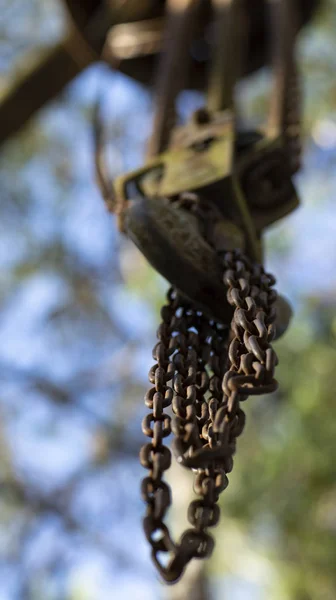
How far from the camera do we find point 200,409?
863 mm

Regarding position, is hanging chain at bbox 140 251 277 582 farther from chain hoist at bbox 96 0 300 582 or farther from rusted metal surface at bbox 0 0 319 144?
rusted metal surface at bbox 0 0 319 144

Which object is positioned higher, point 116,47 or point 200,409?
point 116,47

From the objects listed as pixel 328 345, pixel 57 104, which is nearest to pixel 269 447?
pixel 328 345

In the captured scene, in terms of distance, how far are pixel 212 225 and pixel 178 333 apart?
0.28 m

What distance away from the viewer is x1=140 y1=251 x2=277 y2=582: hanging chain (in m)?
0.73

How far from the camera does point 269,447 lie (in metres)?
3.67

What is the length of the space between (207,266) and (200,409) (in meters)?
0.26

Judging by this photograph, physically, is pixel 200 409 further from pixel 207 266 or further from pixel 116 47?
pixel 116 47

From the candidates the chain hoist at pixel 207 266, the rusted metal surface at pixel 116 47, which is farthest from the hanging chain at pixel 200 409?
the rusted metal surface at pixel 116 47

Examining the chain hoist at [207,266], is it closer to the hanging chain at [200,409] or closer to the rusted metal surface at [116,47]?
the hanging chain at [200,409]

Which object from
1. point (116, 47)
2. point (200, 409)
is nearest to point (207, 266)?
point (200, 409)

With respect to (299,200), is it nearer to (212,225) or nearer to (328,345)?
(212,225)

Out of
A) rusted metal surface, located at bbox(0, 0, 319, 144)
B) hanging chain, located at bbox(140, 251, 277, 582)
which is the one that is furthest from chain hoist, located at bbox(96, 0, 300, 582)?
rusted metal surface, located at bbox(0, 0, 319, 144)

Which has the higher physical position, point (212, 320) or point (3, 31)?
point (3, 31)
